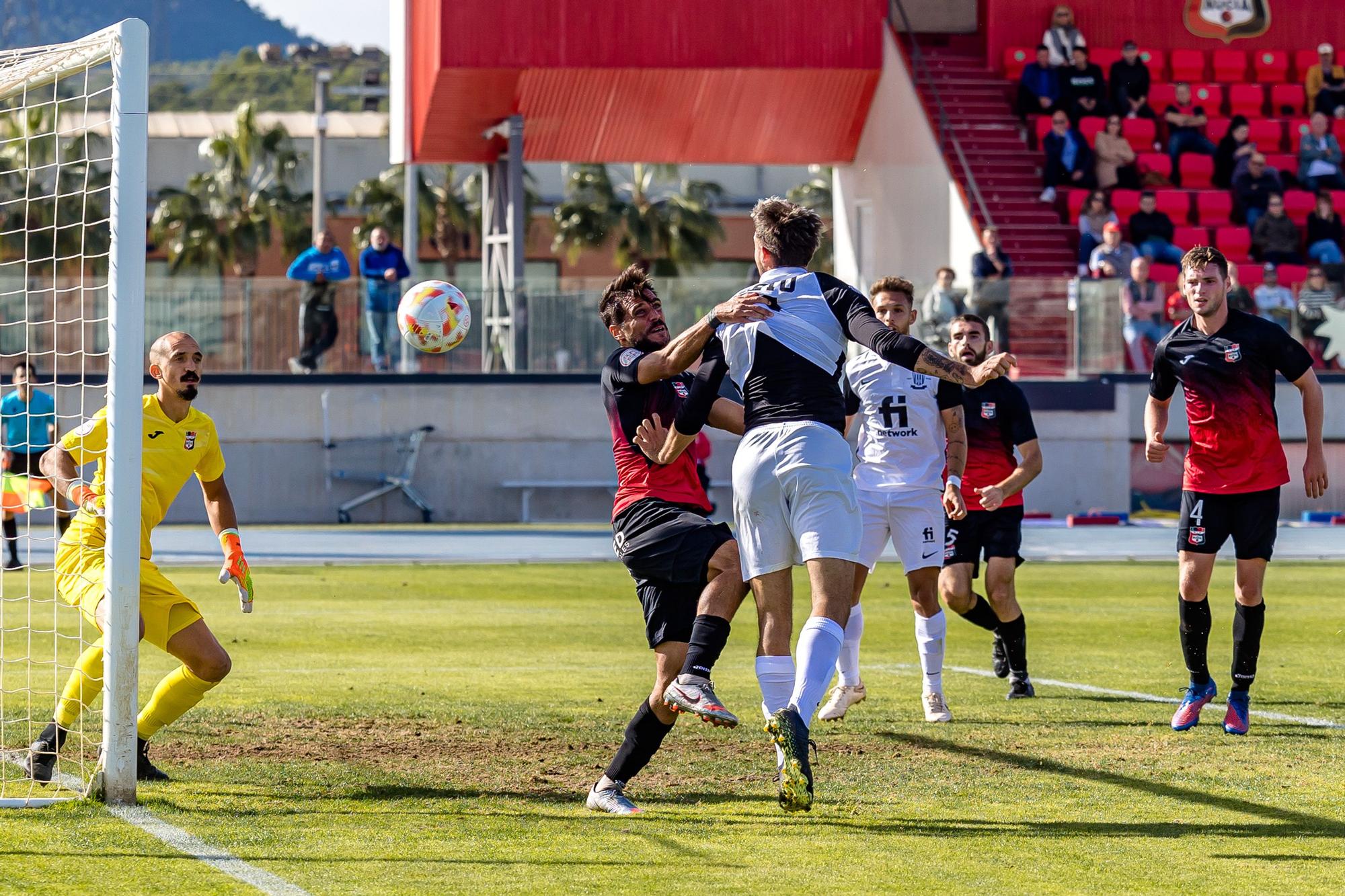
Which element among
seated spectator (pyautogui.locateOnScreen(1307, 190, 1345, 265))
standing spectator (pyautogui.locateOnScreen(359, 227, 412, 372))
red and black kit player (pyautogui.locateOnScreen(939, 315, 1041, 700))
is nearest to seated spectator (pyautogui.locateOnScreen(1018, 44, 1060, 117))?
seated spectator (pyautogui.locateOnScreen(1307, 190, 1345, 265))

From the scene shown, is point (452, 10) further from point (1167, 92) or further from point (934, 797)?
point (934, 797)

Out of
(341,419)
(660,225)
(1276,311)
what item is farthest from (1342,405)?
(660,225)

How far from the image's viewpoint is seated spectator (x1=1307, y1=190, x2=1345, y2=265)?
29.0 meters

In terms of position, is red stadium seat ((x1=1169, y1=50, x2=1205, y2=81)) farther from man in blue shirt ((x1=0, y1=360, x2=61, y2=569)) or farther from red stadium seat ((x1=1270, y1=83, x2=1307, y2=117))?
man in blue shirt ((x1=0, y1=360, x2=61, y2=569))

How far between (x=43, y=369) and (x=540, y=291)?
7672 millimetres

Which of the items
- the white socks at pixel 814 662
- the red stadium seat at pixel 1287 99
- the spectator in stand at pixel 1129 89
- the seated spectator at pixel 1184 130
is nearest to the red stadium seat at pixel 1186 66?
→ the red stadium seat at pixel 1287 99

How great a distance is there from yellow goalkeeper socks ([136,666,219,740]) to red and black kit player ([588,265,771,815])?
1797 mm

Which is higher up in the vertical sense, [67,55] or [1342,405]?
[67,55]

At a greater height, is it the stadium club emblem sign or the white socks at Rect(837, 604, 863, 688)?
the stadium club emblem sign

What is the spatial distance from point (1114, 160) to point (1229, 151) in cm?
237

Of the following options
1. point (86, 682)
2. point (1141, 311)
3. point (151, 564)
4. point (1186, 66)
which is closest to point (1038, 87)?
point (1186, 66)

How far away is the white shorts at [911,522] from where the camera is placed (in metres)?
9.59

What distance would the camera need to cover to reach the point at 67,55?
24.6ft

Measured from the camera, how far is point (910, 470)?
9.66 meters
